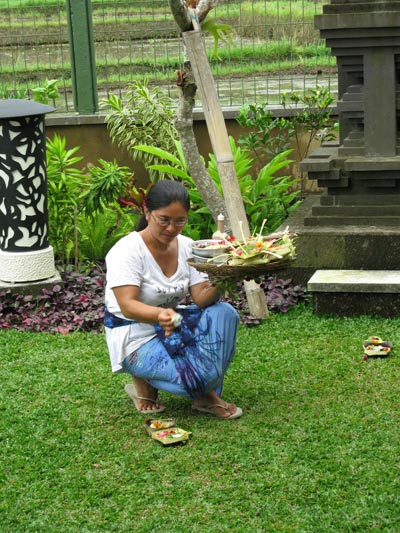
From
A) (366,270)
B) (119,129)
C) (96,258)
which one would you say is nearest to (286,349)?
(366,270)

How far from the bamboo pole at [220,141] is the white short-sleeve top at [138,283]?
4.61 ft

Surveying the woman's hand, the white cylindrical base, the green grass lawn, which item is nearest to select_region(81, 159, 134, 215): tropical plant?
the white cylindrical base

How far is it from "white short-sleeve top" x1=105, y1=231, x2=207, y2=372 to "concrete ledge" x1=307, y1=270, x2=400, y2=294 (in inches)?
63.3

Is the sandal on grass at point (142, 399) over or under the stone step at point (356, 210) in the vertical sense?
under

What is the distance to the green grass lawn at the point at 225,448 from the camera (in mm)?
4254

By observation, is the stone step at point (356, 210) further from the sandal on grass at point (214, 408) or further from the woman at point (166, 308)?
the sandal on grass at point (214, 408)

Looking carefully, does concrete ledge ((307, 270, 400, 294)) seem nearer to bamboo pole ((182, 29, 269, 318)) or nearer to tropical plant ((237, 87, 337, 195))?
bamboo pole ((182, 29, 269, 318))

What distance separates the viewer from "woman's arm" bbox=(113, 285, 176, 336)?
4.81 meters

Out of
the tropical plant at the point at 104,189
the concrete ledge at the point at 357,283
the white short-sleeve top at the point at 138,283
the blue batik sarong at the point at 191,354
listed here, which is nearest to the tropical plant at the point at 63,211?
the tropical plant at the point at 104,189

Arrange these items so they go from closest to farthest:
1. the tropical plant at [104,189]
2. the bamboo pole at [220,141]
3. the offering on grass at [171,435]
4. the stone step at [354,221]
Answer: the offering on grass at [171,435]
the bamboo pole at [220,141]
the stone step at [354,221]
the tropical plant at [104,189]

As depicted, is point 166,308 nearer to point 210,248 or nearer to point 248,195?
point 210,248

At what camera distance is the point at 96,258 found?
8.26 metres

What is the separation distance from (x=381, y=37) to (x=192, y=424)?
3129 mm

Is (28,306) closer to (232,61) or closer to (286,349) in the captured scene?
(286,349)
